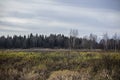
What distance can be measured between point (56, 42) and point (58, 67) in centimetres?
4081

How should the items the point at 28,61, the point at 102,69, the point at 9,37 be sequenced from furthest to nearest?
the point at 9,37 < the point at 28,61 < the point at 102,69

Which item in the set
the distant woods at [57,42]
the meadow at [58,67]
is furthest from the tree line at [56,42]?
the meadow at [58,67]

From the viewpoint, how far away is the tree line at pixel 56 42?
52.7 m

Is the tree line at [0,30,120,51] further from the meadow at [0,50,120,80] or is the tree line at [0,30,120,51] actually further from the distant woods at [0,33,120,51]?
the meadow at [0,50,120,80]

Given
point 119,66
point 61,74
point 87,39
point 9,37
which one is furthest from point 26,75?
point 87,39

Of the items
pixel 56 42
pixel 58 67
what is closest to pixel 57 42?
pixel 56 42

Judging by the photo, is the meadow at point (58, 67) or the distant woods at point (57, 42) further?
the distant woods at point (57, 42)

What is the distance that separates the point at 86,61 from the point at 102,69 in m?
3.06

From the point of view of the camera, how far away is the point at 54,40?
5831cm

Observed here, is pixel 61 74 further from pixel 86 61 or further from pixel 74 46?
pixel 74 46

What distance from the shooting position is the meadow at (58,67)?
46.5 ft

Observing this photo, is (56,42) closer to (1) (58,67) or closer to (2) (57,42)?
(2) (57,42)

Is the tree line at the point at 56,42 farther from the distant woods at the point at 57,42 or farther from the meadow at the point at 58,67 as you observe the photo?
the meadow at the point at 58,67

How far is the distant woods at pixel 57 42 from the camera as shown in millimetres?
52734
